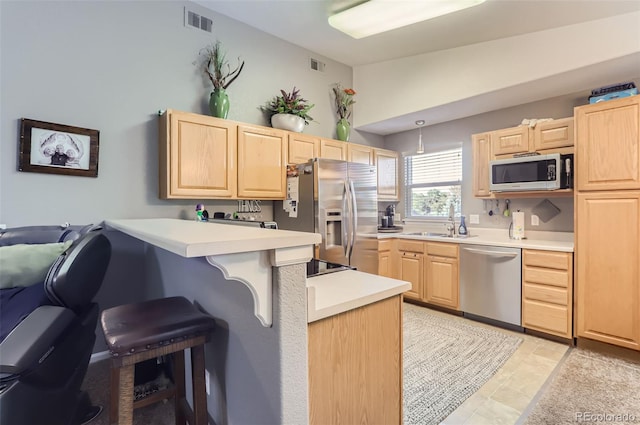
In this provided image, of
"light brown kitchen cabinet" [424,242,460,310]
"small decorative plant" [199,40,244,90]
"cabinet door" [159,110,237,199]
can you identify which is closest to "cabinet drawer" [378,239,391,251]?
"light brown kitchen cabinet" [424,242,460,310]

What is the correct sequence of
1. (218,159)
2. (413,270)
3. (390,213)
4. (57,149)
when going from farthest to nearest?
1. (390,213)
2. (413,270)
3. (218,159)
4. (57,149)

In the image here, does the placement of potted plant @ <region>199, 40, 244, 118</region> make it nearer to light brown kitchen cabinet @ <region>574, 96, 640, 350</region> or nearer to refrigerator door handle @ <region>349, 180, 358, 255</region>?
refrigerator door handle @ <region>349, 180, 358, 255</region>

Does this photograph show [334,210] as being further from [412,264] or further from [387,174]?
[387,174]

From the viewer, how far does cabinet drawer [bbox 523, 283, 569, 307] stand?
273 cm

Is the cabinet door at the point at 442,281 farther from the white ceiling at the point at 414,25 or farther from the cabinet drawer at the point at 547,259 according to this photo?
the white ceiling at the point at 414,25

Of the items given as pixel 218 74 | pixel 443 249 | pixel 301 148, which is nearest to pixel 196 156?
pixel 218 74

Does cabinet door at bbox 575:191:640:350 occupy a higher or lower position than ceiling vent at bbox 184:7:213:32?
lower

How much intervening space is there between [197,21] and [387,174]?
3.06 metres

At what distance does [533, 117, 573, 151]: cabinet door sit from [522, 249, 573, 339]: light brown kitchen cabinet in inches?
43.6

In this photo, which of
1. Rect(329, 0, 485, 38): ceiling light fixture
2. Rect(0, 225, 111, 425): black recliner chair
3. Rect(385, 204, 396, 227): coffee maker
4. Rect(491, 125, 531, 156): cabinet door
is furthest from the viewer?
Rect(385, 204, 396, 227): coffee maker

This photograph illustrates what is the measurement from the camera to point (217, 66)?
2963mm

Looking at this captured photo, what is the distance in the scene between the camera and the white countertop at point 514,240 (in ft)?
9.37

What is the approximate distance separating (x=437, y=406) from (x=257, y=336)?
1510 millimetres

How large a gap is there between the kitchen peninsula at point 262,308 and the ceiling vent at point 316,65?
11.3ft
